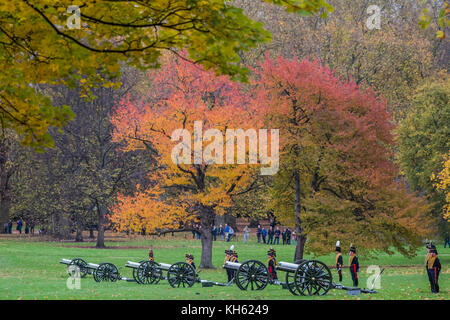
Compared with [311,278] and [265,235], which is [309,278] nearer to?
[311,278]

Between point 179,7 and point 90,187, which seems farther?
point 90,187

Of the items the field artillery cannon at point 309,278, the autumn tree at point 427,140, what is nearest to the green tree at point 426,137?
the autumn tree at point 427,140

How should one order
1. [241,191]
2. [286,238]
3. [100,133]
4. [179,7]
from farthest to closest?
[286,238] → [100,133] → [241,191] → [179,7]

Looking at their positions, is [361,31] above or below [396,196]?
above

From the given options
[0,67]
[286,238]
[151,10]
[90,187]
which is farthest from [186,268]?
[286,238]

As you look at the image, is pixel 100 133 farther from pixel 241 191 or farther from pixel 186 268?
pixel 186 268

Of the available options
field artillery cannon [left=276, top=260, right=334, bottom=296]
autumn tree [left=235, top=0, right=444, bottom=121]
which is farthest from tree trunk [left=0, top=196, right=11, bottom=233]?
field artillery cannon [left=276, top=260, right=334, bottom=296]

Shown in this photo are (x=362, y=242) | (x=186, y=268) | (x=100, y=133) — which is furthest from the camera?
(x=100, y=133)

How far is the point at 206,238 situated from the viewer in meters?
31.7

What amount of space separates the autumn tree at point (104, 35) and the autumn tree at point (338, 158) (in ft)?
66.9
